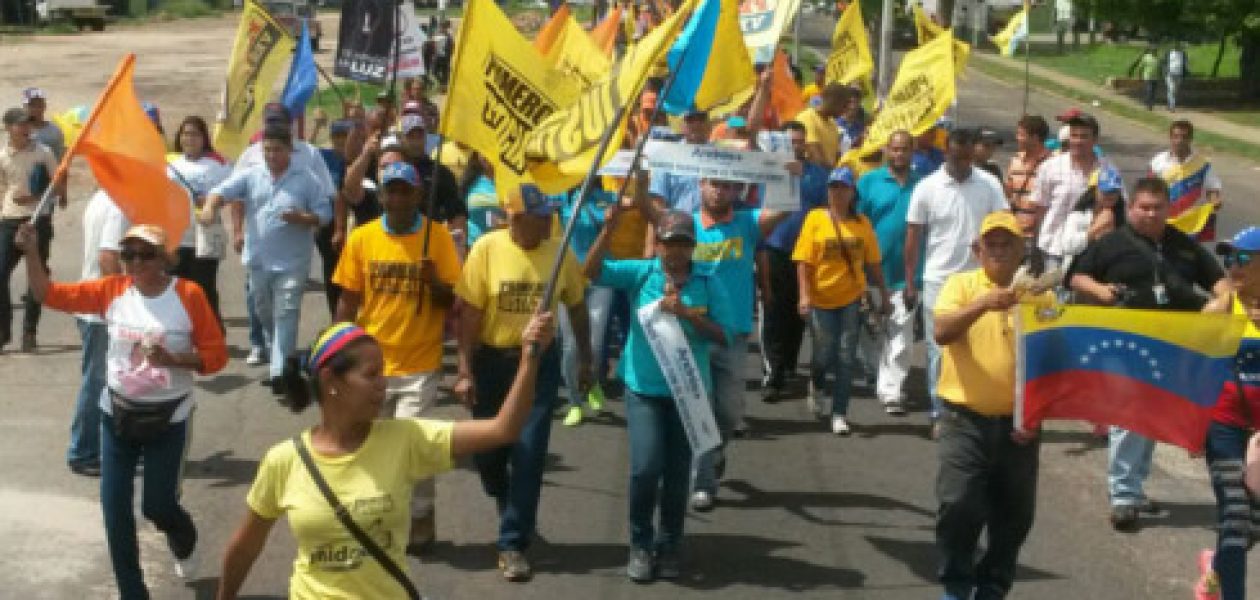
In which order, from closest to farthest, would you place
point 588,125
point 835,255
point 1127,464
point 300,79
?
point 588,125, point 1127,464, point 835,255, point 300,79

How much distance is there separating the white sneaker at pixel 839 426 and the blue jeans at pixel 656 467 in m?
2.90

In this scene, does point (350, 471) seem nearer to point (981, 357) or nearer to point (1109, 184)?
point (981, 357)

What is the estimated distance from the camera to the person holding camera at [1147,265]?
786cm

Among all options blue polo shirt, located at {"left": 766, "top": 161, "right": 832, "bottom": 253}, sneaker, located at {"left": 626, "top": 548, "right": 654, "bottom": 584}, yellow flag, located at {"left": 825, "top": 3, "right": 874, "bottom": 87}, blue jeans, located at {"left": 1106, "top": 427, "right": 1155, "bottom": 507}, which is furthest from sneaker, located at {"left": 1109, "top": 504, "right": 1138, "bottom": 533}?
yellow flag, located at {"left": 825, "top": 3, "right": 874, "bottom": 87}

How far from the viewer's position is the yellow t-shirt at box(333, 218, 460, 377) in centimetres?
760

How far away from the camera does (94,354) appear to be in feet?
29.3

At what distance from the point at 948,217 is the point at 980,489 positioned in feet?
12.0

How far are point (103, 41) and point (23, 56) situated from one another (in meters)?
9.33

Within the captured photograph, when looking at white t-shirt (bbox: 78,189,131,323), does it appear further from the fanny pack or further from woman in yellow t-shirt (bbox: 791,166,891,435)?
woman in yellow t-shirt (bbox: 791,166,891,435)

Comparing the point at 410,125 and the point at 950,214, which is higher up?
the point at 410,125

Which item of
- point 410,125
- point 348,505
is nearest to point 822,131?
point 410,125

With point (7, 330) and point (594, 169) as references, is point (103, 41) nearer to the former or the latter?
point (7, 330)

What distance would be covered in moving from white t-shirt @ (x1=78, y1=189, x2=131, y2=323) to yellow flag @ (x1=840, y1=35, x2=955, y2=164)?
4.93 m

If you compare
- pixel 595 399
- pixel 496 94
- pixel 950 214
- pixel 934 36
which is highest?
pixel 496 94
